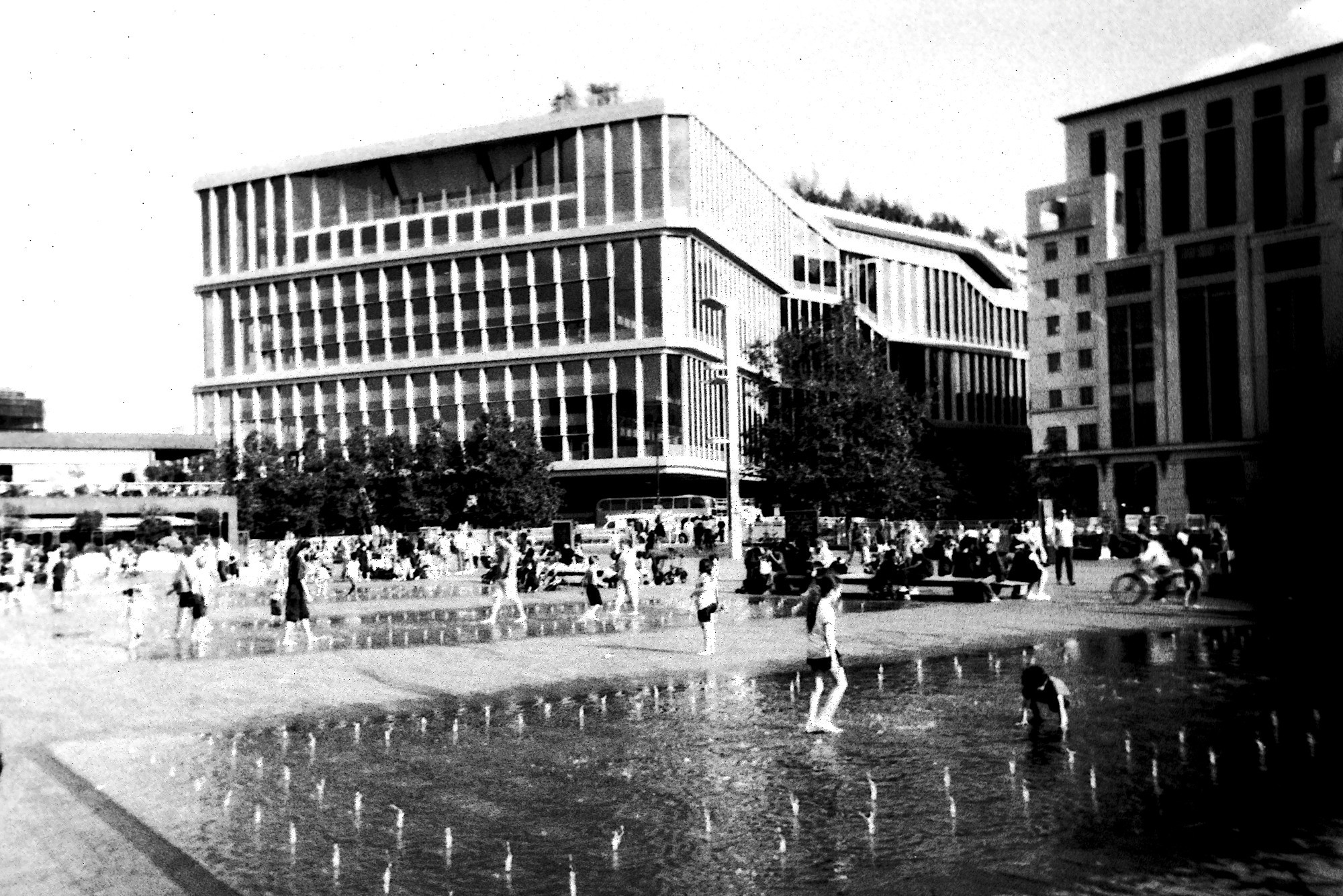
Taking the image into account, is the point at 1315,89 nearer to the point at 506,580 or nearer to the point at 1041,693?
the point at 1041,693

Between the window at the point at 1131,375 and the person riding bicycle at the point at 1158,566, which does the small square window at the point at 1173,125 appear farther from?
the person riding bicycle at the point at 1158,566

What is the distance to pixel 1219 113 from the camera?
575 cm

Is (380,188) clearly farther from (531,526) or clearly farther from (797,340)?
(797,340)

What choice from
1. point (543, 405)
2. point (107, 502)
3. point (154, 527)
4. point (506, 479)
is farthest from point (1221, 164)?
point (107, 502)

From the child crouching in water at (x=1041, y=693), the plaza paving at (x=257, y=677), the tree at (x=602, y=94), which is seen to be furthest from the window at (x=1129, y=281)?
the tree at (x=602, y=94)

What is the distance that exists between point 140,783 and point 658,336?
212ft

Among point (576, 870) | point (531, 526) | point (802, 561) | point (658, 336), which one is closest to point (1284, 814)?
point (576, 870)

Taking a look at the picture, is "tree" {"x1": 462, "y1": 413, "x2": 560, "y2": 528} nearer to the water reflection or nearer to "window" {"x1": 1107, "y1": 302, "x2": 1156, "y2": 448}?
"window" {"x1": 1107, "y1": 302, "x2": 1156, "y2": 448}

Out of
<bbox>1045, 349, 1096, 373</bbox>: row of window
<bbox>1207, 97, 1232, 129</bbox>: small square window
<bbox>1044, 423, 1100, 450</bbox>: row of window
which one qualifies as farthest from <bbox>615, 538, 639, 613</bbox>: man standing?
<bbox>1045, 349, 1096, 373</bbox>: row of window

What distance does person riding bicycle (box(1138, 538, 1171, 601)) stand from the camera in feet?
84.1

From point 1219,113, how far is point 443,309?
252 feet

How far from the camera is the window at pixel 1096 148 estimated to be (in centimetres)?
670

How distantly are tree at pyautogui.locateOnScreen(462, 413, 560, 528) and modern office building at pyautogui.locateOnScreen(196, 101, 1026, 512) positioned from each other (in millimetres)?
8659

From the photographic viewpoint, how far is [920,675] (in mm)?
16281
